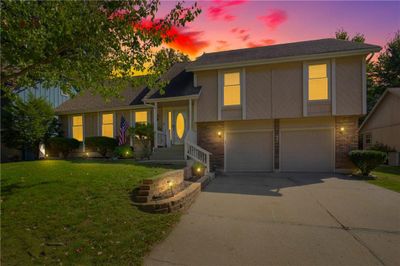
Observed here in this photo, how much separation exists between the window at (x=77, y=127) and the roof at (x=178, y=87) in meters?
6.90

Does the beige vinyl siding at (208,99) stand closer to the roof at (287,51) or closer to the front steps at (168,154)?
the roof at (287,51)

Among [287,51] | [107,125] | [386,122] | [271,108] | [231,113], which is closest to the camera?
[271,108]

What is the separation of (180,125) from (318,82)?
8140mm

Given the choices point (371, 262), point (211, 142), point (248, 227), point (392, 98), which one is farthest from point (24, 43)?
point (392, 98)

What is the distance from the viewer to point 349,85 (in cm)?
1134

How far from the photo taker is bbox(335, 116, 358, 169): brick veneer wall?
1157 cm

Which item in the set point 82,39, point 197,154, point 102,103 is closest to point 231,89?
point 197,154

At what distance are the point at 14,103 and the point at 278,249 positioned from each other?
18.7 metres

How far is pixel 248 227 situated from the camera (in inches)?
192

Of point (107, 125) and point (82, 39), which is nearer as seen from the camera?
point (82, 39)

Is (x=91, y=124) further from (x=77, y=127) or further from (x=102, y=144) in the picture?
(x=102, y=144)

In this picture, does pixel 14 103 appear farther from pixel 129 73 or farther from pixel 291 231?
pixel 291 231

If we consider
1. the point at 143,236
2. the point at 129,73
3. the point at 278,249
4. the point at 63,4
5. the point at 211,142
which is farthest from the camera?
the point at 211,142

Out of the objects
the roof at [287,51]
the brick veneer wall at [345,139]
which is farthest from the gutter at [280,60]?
the brick veneer wall at [345,139]
